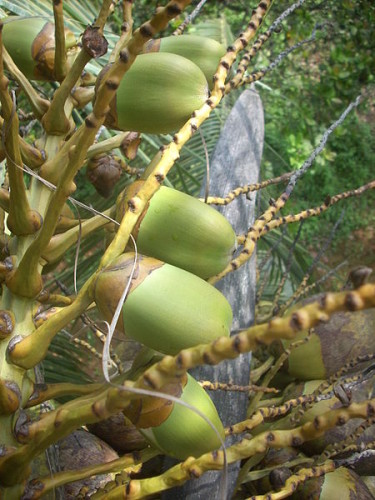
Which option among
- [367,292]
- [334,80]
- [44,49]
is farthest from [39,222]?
[334,80]

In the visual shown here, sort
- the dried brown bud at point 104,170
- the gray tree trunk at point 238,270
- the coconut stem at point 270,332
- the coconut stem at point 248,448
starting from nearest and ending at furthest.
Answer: the coconut stem at point 270,332 → the coconut stem at point 248,448 → the gray tree trunk at point 238,270 → the dried brown bud at point 104,170

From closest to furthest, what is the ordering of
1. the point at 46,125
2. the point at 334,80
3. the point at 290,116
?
the point at 46,125 → the point at 334,80 → the point at 290,116

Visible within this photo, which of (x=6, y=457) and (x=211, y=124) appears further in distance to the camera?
(x=211, y=124)

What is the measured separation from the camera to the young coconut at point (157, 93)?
663 millimetres

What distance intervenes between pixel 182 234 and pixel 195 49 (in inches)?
10.2

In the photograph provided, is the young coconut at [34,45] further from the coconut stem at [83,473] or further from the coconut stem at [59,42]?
the coconut stem at [83,473]

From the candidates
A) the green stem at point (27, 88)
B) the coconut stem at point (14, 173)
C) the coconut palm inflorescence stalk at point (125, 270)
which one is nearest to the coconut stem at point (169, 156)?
the coconut palm inflorescence stalk at point (125, 270)

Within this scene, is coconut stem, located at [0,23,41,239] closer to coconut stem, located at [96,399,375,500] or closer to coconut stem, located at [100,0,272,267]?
coconut stem, located at [100,0,272,267]

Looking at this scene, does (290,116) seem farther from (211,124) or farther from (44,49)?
(44,49)

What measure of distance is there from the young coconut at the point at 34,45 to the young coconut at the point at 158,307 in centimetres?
31

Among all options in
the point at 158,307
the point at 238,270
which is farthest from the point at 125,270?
the point at 238,270

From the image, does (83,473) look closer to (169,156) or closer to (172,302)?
(172,302)

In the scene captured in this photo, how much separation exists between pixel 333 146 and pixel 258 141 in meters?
3.51

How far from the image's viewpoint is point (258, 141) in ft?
3.79
